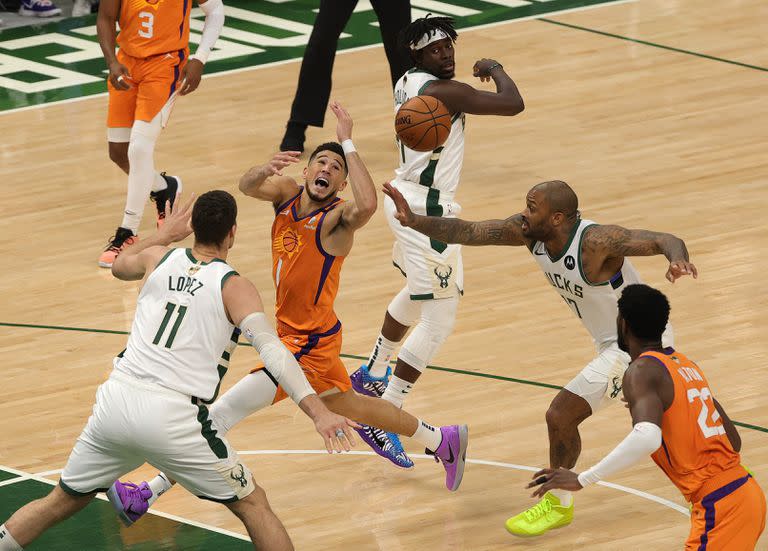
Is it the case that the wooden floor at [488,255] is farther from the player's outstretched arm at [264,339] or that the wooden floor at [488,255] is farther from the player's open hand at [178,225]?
the player's open hand at [178,225]

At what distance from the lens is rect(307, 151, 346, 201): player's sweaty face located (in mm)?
7672

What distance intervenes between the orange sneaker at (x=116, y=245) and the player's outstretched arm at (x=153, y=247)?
4220 millimetres

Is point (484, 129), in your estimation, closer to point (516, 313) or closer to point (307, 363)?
point (516, 313)

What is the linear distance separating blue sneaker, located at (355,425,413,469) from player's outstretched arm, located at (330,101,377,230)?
3.99ft

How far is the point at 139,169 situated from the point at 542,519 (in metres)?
4.81

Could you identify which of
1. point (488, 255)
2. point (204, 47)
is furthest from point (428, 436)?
point (204, 47)

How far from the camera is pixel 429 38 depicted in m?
8.70

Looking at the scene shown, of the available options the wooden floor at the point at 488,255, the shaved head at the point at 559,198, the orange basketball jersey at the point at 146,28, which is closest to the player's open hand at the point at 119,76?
the orange basketball jersey at the point at 146,28

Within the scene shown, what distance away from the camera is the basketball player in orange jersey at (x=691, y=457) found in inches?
242

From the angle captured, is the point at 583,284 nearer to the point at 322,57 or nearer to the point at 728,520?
the point at 728,520

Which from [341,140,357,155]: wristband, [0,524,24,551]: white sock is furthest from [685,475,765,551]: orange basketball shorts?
[0,524,24,551]: white sock

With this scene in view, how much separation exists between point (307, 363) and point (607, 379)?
1391 mm

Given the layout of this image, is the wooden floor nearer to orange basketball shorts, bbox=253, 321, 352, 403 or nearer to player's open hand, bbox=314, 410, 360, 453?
orange basketball shorts, bbox=253, 321, 352, 403

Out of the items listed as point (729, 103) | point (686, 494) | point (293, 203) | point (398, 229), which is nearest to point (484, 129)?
point (729, 103)
